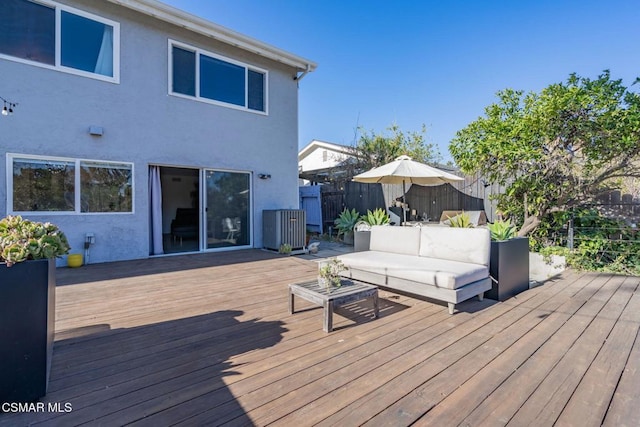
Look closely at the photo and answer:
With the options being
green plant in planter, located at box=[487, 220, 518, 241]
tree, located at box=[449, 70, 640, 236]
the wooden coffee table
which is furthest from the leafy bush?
the wooden coffee table

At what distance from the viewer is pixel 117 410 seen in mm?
1830

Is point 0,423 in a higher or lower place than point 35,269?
lower

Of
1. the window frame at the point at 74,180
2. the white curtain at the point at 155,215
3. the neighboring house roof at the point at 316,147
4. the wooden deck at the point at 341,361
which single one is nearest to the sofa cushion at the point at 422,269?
the wooden deck at the point at 341,361

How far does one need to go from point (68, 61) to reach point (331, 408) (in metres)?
7.74

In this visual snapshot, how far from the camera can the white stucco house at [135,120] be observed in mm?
5582

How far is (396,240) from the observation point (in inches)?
189

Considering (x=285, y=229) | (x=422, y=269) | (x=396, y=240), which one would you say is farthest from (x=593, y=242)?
(x=285, y=229)

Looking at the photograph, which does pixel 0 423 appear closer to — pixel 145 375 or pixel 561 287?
pixel 145 375

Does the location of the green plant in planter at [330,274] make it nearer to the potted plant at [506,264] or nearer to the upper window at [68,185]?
the potted plant at [506,264]

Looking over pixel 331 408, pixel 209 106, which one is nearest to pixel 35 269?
pixel 331 408

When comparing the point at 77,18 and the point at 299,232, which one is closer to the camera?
the point at 77,18

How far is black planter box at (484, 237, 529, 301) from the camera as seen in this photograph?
13.0 ft

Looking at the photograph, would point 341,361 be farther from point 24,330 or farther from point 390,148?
point 390,148

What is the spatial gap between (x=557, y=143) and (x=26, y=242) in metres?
7.33
